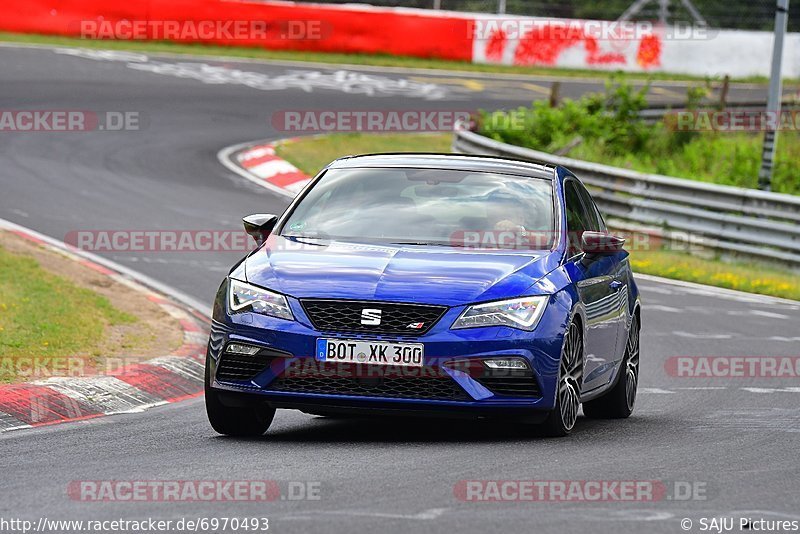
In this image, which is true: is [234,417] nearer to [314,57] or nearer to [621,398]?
[621,398]

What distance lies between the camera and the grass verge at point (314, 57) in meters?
35.2

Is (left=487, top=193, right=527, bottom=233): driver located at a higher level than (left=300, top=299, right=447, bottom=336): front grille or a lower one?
higher

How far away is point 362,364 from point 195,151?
59.2ft

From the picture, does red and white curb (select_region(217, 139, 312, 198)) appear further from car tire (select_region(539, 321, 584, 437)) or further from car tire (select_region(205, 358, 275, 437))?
car tire (select_region(539, 321, 584, 437))

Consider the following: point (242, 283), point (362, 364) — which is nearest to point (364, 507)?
point (362, 364)

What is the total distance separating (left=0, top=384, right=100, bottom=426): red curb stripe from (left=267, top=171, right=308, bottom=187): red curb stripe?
47.1 feet

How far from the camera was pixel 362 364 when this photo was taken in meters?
7.86

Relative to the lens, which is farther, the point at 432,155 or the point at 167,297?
the point at 167,297

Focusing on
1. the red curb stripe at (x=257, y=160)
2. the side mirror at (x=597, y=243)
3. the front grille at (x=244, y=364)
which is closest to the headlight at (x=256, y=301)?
the front grille at (x=244, y=364)

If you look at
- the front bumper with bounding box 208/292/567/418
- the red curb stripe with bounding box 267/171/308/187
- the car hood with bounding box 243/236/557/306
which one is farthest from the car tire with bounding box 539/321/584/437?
the red curb stripe with bounding box 267/171/308/187

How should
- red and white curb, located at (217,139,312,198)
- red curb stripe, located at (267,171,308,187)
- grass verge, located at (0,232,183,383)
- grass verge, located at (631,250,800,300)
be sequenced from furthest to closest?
red curb stripe, located at (267,171,308,187), red and white curb, located at (217,139,312,198), grass verge, located at (631,250,800,300), grass verge, located at (0,232,183,383)

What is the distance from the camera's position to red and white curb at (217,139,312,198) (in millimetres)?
23688

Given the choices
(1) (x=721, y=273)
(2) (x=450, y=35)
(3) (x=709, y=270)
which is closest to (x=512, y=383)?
(1) (x=721, y=273)

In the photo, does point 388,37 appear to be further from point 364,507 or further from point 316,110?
point 364,507
